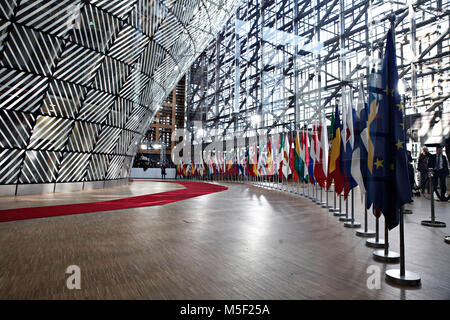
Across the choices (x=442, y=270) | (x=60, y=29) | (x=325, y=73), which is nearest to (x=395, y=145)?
(x=442, y=270)

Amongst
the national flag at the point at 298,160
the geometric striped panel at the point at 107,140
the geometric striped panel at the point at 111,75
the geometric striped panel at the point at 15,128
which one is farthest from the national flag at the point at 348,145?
the geometric striped panel at the point at 107,140

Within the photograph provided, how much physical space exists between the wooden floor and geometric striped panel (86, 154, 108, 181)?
35.8 feet

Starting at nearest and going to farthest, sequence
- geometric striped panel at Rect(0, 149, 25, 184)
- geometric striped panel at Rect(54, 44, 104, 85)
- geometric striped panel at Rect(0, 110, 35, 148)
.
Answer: geometric striped panel at Rect(0, 110, 35, 148), geometric striped panel at Rect(0, 149, 25, 184), geometric striped panel at Rect(54, 44, 104, 85)

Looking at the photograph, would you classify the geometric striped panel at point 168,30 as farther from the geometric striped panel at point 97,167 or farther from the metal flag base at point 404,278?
the metal flag base at point 404,278

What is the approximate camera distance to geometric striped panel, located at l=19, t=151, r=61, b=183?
39.8 ft

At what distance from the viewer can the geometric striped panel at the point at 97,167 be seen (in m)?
15.8

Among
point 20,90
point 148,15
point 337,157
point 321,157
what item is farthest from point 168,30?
point 337,157

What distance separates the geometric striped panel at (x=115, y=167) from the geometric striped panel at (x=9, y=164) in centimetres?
598

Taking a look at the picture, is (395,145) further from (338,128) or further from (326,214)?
(326,214)

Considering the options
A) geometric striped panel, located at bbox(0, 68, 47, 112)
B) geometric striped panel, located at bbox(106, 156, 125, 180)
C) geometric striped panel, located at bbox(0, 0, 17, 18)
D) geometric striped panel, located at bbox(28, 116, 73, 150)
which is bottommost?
geometric striped panel, located at bbox(106, 156, 125, 180)

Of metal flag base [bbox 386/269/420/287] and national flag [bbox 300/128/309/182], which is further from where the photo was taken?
national flag [bbox 300/128/309/182]

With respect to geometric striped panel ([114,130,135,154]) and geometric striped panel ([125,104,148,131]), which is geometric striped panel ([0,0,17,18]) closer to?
geometric striped panel ([125,104,148,131])

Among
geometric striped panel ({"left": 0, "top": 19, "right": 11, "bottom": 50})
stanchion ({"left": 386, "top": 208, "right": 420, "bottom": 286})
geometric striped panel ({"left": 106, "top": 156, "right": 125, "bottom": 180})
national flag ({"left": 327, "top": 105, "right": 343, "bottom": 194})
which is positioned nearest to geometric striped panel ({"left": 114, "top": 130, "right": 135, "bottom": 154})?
geometric striped panel ({"left": 106, "top": 156, "right": 125, "bottom": 180})

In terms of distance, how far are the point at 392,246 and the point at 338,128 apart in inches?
105
